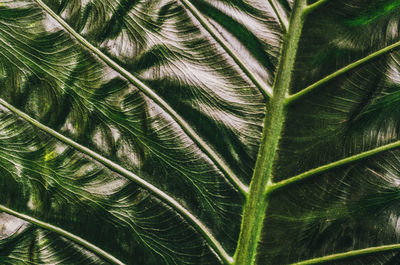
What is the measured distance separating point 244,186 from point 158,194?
215 millimetres

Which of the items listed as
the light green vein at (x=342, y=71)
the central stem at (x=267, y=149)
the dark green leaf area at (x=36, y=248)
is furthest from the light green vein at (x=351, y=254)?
the dark green leaf area at (x=36, y=248)

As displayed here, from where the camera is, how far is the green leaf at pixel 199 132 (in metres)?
0.92

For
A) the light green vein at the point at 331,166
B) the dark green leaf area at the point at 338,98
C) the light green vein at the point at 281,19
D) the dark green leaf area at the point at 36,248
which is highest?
the light green vein at the point at 281,19

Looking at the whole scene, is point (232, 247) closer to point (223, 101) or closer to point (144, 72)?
point (223, 101)

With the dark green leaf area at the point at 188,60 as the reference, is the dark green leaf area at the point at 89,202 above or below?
below

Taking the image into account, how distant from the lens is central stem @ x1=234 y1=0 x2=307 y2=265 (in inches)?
36.4

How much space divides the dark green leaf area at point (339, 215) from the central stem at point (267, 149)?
30 mm

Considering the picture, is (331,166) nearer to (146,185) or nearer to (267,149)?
(267,149)

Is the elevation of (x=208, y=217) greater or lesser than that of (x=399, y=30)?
lesser

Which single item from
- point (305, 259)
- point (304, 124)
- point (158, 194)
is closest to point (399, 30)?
point (304, 124)

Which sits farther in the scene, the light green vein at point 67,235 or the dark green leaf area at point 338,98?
the light green vein at point 67,235

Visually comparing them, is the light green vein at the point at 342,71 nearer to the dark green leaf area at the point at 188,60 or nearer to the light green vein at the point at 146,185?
the dark green leaf area at the point at 188,60

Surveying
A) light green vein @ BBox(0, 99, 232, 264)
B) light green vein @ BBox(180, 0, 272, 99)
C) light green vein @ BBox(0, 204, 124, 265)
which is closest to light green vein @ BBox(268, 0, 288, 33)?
light green vein @ BBox(180, 0, 272, 99)

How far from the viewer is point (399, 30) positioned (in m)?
0.90
